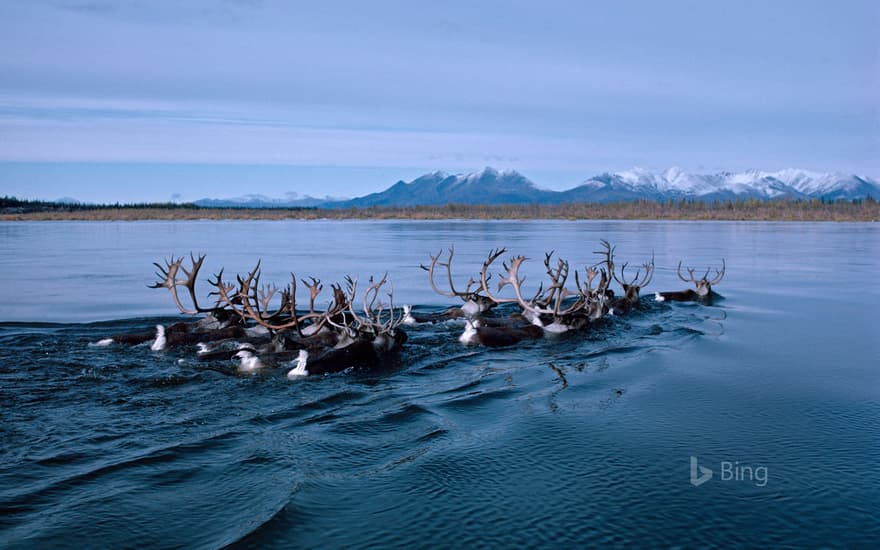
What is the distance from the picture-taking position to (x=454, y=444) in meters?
7.70

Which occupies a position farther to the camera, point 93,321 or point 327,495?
point 93,321

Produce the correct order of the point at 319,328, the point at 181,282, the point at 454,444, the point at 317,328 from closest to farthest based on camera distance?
the point at 454,444
the point at 319,328
the point at 317,328
the point at 181,282

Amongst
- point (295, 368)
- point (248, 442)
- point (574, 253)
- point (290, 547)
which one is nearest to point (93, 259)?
point (574, 253)

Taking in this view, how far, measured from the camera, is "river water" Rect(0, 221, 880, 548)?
5812 mm

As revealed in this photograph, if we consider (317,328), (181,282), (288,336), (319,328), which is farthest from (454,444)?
(181,282)

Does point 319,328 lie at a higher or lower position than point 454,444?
higher

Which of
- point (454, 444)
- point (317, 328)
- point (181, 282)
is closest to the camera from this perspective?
point (454, 444)

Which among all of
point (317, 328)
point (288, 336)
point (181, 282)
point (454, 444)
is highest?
point (181, 282)

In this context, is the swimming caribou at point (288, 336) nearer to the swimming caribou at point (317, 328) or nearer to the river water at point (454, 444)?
the swimming caribou at point (317, 328)

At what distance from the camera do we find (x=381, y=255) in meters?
32.4

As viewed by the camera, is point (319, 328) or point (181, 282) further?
point (181, 282)

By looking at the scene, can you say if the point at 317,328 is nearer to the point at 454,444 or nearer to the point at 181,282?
the point at 181,282

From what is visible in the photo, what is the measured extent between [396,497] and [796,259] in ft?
98.9

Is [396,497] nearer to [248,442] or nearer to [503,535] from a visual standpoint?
[503,535]
